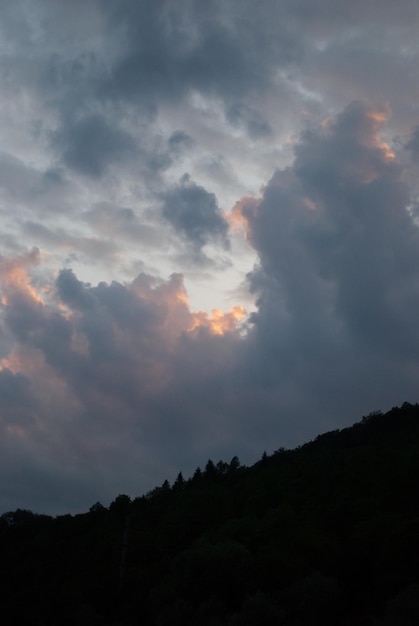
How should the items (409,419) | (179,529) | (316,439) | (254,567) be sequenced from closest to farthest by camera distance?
(254,567)
(179,529)
(409,419)
(316,439)

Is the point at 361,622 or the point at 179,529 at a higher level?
the point at 179,529

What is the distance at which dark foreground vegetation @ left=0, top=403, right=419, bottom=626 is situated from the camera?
36719mm

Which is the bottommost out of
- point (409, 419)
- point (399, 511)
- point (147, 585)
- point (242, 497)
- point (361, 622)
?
point (361, 622)

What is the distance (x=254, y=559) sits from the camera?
44.3 meters

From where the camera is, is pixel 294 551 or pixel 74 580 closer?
pixel 294 551

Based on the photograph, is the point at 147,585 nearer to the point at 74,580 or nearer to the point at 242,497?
the point at 74,580

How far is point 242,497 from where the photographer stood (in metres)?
77.5

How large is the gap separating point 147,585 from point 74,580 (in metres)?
14.3

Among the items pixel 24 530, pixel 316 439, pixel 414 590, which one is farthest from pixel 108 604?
pixel 316 439

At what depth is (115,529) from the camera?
80750 millimetres

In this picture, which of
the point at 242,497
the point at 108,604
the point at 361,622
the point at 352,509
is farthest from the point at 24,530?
the point at 361,622

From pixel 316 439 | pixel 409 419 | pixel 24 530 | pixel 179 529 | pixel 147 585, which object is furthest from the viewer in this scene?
pixel 316 439

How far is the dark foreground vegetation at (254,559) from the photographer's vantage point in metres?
36.7

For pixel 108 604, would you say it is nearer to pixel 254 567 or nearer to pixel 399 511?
pixel 254 567
